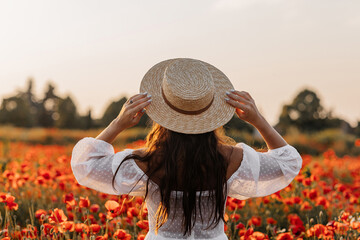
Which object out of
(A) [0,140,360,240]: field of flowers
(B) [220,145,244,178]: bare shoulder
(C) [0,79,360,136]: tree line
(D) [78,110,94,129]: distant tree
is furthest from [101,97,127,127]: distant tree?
(B) [220,145,244,178]: bare shoulder

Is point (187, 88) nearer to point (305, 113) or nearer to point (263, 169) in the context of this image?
point (263, 169)

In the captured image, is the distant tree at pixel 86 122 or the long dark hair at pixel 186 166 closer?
the long dark hair at pixel 186 166

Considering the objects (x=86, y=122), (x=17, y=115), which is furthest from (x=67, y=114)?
(x=17, y=115)

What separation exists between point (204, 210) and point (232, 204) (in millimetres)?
1425

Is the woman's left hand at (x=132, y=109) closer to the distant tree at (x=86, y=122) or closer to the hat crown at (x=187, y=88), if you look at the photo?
the hat crown at (x=187, y=88)

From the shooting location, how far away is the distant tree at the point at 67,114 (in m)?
34.5

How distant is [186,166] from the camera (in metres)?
1.93

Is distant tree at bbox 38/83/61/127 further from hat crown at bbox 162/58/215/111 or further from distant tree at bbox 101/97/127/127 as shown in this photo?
hat crown at bbox 162/58/215/111

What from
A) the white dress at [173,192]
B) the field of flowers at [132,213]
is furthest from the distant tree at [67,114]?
the white dress at [173,192]

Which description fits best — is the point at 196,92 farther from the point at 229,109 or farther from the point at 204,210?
the point at 204,210

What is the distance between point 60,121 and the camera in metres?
35.0

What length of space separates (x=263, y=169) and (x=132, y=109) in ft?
2.50

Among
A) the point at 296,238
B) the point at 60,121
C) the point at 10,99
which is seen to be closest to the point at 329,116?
the point at 60,121

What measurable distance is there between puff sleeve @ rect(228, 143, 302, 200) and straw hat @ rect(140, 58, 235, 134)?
0.86 ft
